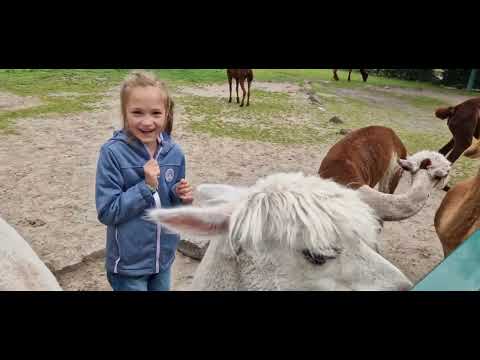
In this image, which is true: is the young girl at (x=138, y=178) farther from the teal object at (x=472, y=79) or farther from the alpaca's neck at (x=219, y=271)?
the teal object at (x=472, y=79)

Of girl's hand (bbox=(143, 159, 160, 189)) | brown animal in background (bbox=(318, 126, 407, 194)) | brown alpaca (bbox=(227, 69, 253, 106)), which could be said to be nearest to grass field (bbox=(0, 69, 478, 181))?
brown alpaca (bbox=(227, 69, 253, 106))

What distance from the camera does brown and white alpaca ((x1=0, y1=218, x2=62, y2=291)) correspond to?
1.40 m

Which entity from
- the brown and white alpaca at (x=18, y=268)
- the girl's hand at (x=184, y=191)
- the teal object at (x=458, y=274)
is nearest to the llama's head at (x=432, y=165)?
the teal object at (x=458, y=274)

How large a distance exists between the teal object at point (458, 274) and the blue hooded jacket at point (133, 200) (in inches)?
37.0

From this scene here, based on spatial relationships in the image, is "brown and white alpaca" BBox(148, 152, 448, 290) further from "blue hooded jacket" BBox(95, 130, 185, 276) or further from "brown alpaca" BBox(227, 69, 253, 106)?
"brown alpaca" BBox(227, 69, 253, 106)

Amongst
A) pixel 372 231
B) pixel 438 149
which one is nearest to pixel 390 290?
pixel 372 231

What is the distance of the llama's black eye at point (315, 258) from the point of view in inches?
40.8

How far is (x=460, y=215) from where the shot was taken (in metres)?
1.85

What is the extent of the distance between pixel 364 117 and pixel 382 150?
1.39 feet

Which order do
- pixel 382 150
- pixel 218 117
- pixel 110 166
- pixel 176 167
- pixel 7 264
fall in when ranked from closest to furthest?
pixel 110 166 → pixel 176 167 → pixel 7 264 → pixel 218 117 → pixel 382 150

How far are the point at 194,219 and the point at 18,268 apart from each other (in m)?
0.96

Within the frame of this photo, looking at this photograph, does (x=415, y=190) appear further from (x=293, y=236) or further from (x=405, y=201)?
(x=293, y=236)

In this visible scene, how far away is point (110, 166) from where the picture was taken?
1.20 m
